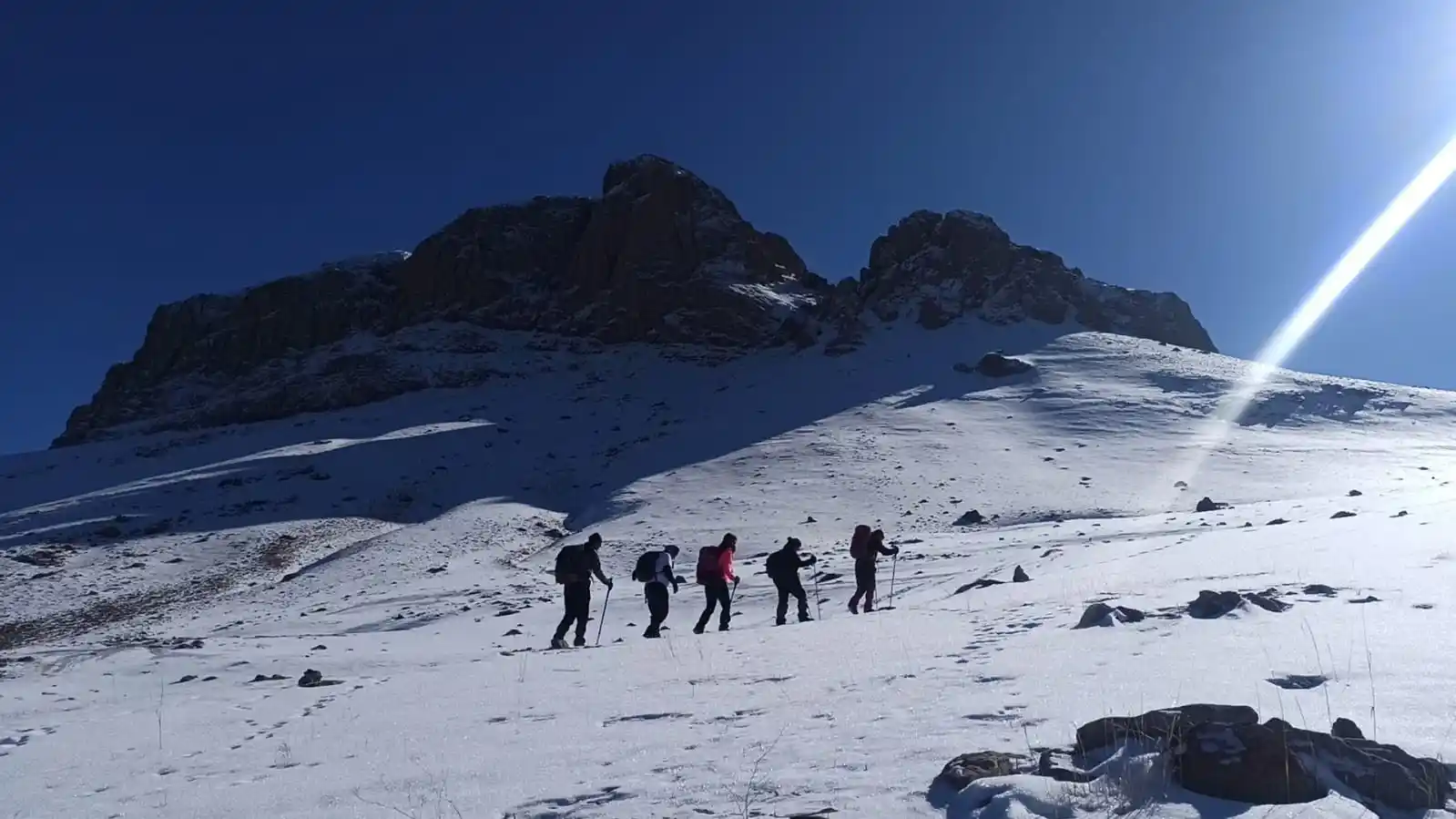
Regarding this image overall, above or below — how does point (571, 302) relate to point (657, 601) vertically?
above

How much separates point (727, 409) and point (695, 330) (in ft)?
84.7

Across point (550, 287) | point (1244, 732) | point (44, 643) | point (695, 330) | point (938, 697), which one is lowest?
point (44, 643)

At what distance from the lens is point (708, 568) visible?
14500 mm

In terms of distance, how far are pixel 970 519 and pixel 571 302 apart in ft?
230

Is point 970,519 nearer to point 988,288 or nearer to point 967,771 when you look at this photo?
point 967,771

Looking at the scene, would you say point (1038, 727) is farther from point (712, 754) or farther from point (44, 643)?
point (44, 643)

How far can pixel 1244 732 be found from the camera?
350 cm

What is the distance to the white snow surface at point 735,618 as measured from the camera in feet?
15.7

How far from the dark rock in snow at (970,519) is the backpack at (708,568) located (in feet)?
Answer: 65.1

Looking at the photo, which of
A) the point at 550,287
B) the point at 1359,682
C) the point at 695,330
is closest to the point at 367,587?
the point at 1359,682

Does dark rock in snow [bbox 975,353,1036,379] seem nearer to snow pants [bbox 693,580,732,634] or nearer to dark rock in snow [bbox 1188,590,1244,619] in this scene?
snow pants [bbox 693,580,732,634]

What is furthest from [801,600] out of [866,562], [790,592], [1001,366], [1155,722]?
[1001,366]

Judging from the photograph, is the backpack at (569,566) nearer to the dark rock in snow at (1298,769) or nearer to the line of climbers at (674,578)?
the line of climbers at (674,578)

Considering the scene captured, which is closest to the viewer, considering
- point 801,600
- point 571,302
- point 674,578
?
point 674,578
